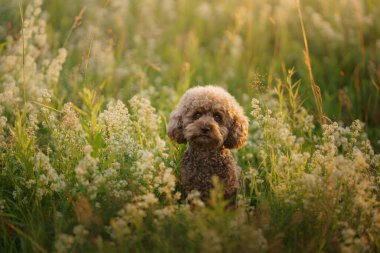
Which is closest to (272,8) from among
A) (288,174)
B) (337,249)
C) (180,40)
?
(180,40)

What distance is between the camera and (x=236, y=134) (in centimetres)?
417

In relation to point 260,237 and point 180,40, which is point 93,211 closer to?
point 260,237

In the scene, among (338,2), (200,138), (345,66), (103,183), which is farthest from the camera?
(338,2)

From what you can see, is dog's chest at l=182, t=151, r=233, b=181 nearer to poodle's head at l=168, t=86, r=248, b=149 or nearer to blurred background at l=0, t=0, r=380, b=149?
poodle's head at l=168, t=86, r=248, b=149

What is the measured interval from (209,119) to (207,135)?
0.20m

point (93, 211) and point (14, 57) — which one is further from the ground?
point (14, 57)

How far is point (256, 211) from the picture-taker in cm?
403

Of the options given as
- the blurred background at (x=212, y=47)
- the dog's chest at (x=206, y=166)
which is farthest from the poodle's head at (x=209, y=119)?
the blurred background at (x=212, y=47)

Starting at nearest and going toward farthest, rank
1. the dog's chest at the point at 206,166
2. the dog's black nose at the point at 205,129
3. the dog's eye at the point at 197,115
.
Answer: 1. the dog's black nose at the point at 205,129
2. the dog's chest at the point at 206,166
3. the dog's eye at the point at 197,115

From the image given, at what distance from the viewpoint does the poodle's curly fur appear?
4.02 meters

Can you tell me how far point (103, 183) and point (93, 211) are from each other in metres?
0.24

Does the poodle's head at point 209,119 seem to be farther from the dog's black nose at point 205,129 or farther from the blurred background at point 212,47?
the blurred background at point 212,47

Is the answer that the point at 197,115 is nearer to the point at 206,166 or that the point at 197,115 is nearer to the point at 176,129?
the point at 176,129

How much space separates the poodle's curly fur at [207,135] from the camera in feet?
13.2
